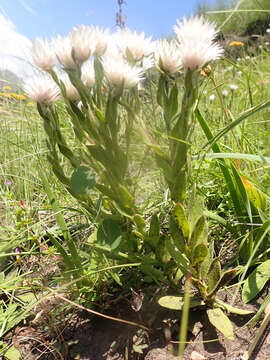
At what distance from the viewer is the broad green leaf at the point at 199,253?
2.12 feet

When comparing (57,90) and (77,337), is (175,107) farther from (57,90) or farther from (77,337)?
(77,337)

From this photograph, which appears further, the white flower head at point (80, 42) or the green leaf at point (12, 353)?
the green leaf at point (12, 353)

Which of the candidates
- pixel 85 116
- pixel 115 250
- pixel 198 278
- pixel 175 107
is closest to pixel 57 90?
pixel 85 116

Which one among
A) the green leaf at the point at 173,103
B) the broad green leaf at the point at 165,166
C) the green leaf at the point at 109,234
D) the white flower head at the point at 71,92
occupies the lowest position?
the green leaf at the point at 109,234

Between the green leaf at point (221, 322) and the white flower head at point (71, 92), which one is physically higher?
the white flower head at point (71, 92)

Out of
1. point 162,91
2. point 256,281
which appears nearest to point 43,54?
point 162,91

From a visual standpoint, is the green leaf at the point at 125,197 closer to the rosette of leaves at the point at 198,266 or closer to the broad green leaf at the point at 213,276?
the rosette of leaves at the point at 198,266

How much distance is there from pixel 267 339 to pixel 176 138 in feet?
1.58

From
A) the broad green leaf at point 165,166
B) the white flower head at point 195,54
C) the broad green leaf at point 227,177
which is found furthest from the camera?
the broad green leaf at point 227,177

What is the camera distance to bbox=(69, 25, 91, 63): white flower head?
24.2 inches

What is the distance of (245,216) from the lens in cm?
85

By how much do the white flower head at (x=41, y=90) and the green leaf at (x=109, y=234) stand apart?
31 centimetres

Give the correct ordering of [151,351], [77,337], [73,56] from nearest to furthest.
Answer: [73,56] < [151,351] < [77,337]

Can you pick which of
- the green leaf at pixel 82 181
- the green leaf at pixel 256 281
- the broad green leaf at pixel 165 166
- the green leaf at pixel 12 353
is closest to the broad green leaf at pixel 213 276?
the green leaf at pixel 256 281
